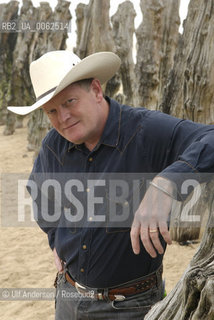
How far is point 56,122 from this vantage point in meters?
1.98

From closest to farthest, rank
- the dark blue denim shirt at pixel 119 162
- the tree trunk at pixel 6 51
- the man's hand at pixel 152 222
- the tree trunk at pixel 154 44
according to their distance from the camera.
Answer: the man's hand at pixel 152 222 < the dark blue denim shirt at pixel 119 162 < the tree trunk at pixel 154 44 < the tree trunk at pixel 6 51

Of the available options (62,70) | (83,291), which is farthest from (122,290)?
(62,70)

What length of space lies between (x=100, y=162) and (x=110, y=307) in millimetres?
722

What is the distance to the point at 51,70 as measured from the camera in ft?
6.86

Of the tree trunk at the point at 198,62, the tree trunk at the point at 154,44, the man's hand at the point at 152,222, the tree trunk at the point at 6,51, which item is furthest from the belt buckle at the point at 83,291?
the tree trunk at the point at 6,51

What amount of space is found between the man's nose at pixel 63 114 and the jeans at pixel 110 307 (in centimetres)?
90

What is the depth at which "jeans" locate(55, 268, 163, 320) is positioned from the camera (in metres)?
2.04

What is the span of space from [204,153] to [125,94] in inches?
311

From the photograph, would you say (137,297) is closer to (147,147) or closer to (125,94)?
(147,147)

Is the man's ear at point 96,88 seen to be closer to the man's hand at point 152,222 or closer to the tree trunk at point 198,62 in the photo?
the man's hand at point 152,222

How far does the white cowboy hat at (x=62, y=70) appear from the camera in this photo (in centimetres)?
193

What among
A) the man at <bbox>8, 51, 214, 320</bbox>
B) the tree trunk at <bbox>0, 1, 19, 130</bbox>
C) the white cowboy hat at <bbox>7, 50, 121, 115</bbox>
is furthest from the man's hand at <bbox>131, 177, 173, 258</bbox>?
the tree trunk at <bbox>0, 1, 19, 130</bbox>

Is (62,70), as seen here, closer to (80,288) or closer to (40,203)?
(40,203)

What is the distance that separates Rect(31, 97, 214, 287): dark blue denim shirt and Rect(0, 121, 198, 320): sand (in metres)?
2.24
